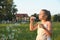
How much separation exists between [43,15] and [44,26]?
20 cm

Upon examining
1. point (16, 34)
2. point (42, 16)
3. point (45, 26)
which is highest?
point (42, 16)

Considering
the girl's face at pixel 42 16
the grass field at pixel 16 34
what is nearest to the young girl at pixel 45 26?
the girl's face at pixel 42 16

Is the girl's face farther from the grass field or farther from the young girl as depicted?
the grass field

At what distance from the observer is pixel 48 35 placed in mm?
4898

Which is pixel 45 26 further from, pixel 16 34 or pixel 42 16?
pixel 16 34

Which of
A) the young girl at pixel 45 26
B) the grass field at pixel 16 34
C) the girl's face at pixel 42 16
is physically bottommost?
the grass field at pixel 16 34

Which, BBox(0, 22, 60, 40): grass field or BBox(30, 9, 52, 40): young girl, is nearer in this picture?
BBox(30, 9, 52, 40): young girl

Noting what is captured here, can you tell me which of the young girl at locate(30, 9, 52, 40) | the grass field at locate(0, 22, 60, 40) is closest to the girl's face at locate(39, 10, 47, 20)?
the young girl at locate(30, 9, 52, 40)

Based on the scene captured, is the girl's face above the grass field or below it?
above

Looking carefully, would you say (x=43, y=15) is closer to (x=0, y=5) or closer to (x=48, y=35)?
(x=48, y=35)

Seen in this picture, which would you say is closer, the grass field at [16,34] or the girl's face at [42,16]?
the girl's face at [42,16]

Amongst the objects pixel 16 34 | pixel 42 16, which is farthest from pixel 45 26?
pixel 16 34

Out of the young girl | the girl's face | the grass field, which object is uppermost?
the girl's face

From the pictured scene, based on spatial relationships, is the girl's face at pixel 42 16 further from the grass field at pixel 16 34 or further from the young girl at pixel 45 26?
the grass field at pixel 16 34
